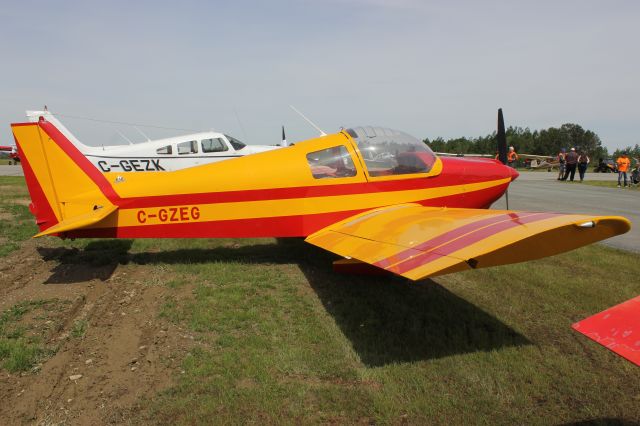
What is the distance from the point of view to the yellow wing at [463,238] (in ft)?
9.56

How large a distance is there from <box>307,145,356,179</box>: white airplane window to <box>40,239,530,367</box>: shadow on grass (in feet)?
4.56

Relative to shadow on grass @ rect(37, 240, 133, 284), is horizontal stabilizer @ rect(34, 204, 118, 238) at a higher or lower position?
higher

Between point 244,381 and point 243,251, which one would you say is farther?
point 243,251

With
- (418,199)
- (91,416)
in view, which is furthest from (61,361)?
(418,199)

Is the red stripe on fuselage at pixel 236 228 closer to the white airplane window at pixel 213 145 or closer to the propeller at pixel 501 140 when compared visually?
the propeller at pixel 501 140

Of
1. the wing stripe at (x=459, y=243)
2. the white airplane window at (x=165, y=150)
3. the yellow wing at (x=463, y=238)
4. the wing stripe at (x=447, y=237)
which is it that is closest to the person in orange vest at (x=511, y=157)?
the yellow wing at (x=463, y=238)

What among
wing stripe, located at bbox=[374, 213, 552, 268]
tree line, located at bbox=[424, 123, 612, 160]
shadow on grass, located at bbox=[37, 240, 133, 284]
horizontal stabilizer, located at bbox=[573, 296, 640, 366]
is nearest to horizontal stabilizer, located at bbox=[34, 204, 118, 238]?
shadow on grass, located at bbox=[37, 240, 133, 284]

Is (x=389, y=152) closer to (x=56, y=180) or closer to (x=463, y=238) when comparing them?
(x=463, y=238)

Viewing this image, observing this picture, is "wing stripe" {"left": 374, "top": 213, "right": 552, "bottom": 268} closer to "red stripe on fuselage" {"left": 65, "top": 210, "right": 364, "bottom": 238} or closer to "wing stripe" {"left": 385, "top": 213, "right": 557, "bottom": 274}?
"wing stripe" {"left": 385, "top": 213, "right": 557, "bottom": 274}

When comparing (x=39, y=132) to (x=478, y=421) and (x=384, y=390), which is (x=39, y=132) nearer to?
(x=384, y=390)

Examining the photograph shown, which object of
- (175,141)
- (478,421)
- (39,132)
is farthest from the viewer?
(175,141)

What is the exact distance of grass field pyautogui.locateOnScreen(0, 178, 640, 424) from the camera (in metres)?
2.79

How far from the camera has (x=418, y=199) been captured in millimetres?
5859

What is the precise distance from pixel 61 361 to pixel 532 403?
370 cm
